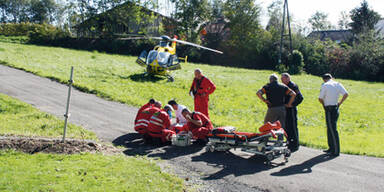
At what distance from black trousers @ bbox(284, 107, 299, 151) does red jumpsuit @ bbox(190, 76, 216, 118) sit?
8.72 feet

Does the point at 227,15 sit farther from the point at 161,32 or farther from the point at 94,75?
the point at 94,75

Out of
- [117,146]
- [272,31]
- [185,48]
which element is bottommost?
[117,146]

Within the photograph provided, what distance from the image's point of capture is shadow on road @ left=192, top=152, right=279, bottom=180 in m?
8.10

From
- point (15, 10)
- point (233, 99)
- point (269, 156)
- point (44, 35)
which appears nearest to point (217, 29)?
point (44, 35)

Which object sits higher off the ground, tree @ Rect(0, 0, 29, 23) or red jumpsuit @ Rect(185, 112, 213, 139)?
tree @ Rect(0, 0, 29, 23)

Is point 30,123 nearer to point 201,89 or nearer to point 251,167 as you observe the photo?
point 201,89

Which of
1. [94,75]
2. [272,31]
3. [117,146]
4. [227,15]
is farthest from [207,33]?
[117,146]

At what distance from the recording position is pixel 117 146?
10086 mm

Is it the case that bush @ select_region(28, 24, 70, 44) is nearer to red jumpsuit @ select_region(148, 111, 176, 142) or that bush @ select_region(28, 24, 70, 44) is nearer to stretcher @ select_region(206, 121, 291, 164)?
red jumpsuit @ select_region(148, 111, 176, 142)

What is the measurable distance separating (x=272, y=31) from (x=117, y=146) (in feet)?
161

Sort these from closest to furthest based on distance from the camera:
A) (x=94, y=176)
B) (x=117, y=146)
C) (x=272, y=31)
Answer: (x=94, y=176)
(x=117, y=146)
(x=272, y=31)

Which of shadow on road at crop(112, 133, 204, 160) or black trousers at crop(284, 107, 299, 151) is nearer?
shadow on road at crop(112, 133, 204, 160)

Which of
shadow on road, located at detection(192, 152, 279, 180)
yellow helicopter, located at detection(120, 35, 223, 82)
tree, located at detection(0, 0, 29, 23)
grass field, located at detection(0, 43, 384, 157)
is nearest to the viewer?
shadow on road, located at detection(192, 152, 279, 180)

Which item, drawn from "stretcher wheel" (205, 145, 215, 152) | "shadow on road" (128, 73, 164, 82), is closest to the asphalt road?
"stretcher wheel" (205, 145, 215, 152)
